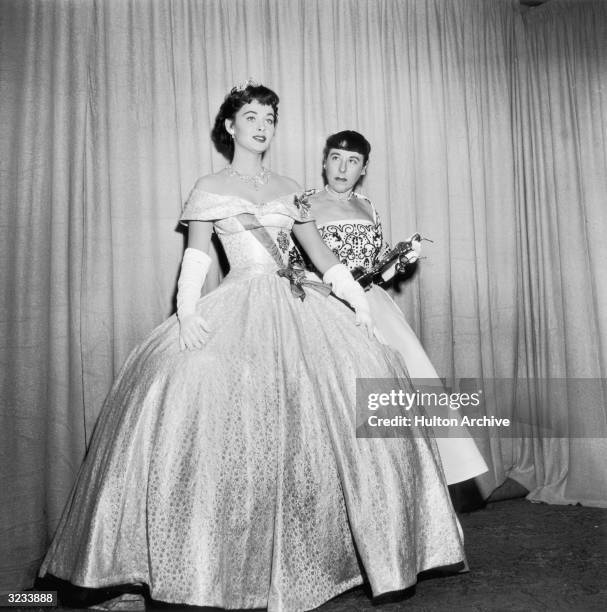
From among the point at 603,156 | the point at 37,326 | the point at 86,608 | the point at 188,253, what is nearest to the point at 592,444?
the point at 603,156

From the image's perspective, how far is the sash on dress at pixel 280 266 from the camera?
2.21 metres

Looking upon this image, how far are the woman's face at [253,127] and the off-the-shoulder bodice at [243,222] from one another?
0.79ft

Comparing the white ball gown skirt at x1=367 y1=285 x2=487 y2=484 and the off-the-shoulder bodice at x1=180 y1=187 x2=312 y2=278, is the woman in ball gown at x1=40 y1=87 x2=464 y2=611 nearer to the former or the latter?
the off-the-shoulder bodice at x1=180 y1=187 x2=312 y2=278

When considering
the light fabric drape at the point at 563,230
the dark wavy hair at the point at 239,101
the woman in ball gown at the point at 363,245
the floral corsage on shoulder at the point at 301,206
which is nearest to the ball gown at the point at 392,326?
the woman in ball gown at the point at 363,245

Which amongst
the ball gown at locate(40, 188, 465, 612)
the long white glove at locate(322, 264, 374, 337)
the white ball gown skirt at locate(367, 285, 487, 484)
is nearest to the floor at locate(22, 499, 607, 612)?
the ball gown at locate(40, 188, 465, 612)

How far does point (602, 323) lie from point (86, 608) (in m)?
2.80

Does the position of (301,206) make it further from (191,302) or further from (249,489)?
(249,489)

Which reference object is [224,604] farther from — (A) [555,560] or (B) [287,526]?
(A) [555,560]

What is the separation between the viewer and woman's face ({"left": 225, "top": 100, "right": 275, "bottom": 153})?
236 centimetres

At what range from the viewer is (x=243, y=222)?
2.28m

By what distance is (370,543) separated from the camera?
1.79 meters

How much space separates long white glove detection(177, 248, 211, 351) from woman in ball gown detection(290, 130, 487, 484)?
1.78 feet

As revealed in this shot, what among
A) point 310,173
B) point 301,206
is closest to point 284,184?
point 301,206

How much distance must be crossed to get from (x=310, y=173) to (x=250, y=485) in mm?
1776
